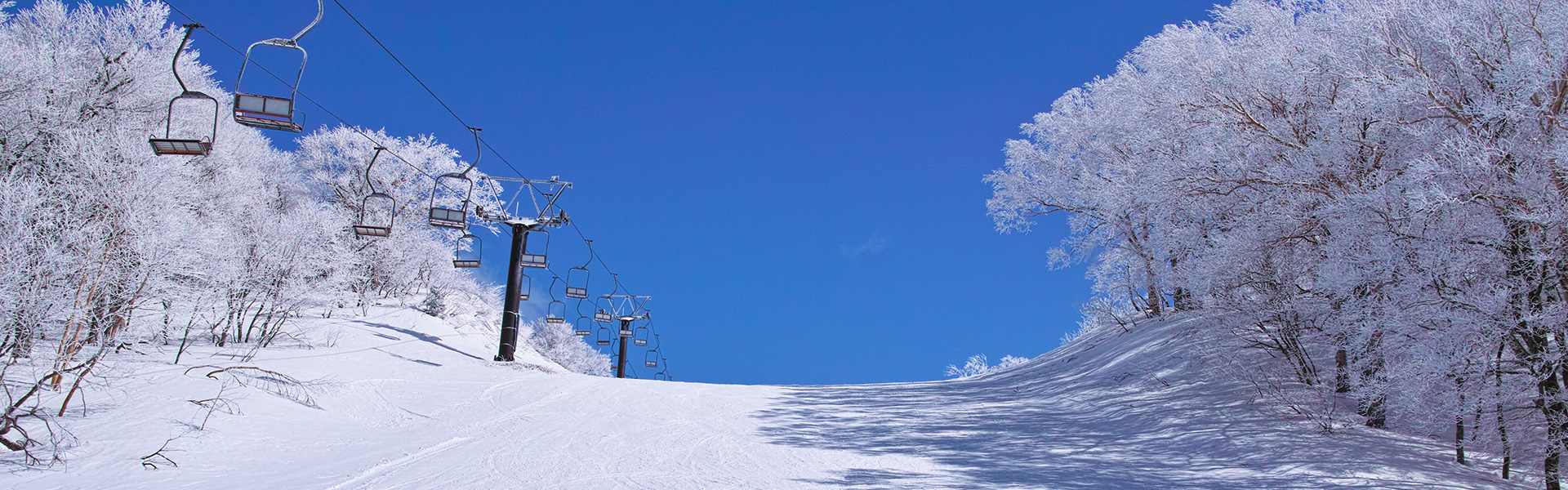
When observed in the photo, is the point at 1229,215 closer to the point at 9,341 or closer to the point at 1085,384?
the point at 1085,384

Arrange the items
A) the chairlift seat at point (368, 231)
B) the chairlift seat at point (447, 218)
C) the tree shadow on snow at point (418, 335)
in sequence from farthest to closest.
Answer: the tree shadow on snow at point (418, 335) < the chairlift seat at point (447, 218) < the chairlift seat at point (368, 231)

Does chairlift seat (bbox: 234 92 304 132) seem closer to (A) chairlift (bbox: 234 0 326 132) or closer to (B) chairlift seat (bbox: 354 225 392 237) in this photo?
(A) chairlift (bbox: 234 0 326 132)

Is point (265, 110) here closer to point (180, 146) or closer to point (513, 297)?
point (180, 146)

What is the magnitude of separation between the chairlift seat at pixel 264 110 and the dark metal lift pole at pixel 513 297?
12.1 m

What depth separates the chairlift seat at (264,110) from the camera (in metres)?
6.71

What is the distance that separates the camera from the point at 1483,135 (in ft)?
19.8

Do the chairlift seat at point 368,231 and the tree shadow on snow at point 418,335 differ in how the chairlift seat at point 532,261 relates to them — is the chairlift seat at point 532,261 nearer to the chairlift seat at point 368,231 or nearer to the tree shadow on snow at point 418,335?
the tree shadow on snow at point 418,335

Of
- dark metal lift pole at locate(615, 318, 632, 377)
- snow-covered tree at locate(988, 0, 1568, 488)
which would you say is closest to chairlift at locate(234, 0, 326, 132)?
snow-covered tree at locate(988, 0, 1568, 488)

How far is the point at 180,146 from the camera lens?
279 inches

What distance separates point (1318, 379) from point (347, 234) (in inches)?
929

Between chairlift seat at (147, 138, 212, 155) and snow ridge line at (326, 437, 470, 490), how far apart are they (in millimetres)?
3373

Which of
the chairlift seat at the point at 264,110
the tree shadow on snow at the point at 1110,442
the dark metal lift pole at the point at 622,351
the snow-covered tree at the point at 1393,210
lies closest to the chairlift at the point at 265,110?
the chairlift seat at the point at 264,110

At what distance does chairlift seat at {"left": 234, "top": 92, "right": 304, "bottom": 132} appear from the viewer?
22.0 ft

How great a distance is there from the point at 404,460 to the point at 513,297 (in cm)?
1175
